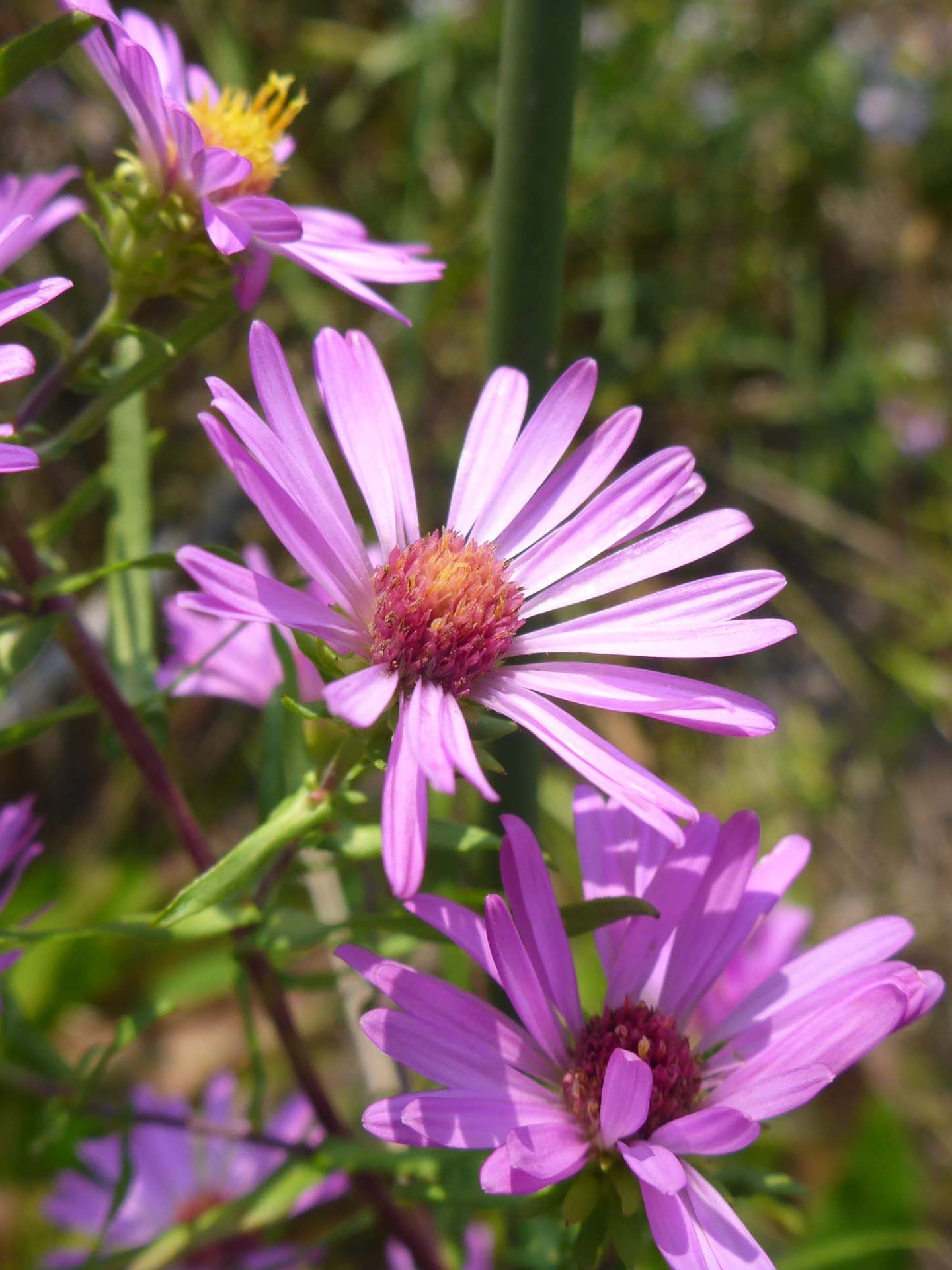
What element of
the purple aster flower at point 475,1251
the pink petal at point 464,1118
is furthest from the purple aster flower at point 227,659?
the purple aster flower at point 475,1251

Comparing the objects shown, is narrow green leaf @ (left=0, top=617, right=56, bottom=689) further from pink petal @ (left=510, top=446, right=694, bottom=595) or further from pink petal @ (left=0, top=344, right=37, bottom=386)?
pink petal @ (left=510, top=446, right=694, bottom=595)

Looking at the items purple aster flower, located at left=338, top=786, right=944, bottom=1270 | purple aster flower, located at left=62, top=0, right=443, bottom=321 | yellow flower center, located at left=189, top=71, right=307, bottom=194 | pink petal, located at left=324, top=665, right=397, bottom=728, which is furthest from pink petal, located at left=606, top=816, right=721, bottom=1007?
yellow flower center, located at left=189, top=71, right=307, bottom=194

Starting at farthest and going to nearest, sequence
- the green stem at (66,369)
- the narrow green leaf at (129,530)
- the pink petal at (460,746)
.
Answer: the narrow green leaf at (129,530), the green stem at (66,369), the pink petal at (460,746)

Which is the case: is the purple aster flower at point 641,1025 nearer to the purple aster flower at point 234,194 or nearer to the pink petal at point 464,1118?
the pink petal at point 464,1118

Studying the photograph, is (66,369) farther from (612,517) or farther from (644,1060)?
(644,1060)

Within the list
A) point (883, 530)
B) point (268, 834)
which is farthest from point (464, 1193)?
point (883, 530)

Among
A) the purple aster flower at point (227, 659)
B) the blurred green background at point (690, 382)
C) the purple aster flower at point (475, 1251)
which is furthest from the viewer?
the blurred green background at point (690, 382)

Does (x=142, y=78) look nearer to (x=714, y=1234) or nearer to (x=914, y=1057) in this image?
(x=714, y=1234)
